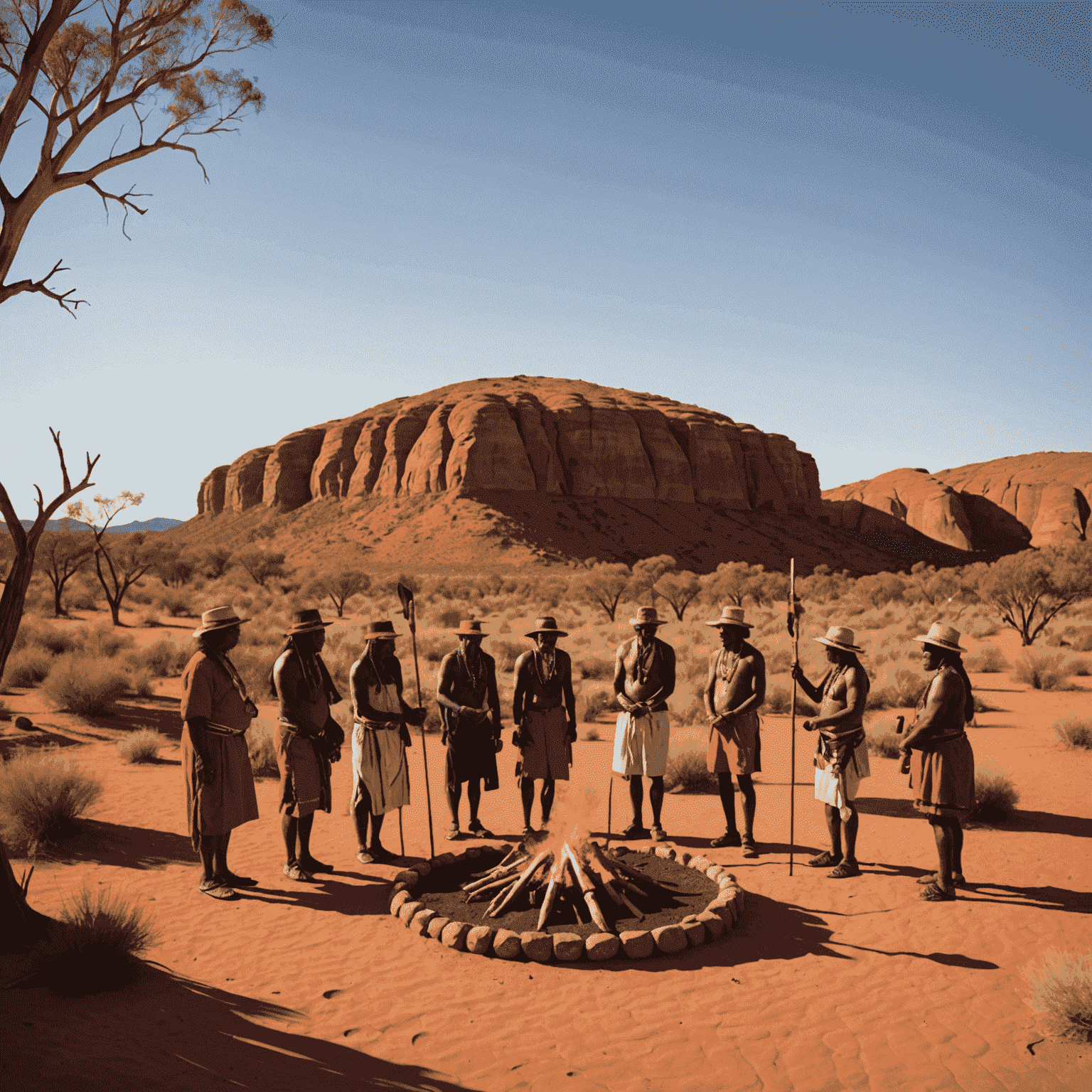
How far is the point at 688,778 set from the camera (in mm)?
10859

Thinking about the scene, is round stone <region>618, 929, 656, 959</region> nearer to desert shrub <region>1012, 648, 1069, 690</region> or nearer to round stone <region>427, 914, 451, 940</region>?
round stone <region>427, 914, 451, 940</region>

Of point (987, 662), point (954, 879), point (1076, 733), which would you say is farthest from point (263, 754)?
point (987, 662)

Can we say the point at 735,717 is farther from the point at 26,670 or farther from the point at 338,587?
the point at 338,587

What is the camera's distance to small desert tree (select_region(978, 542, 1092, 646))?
76.8 ft

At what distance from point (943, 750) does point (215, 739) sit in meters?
6.10

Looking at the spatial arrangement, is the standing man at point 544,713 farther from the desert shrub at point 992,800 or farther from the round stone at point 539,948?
the desert shrub at point 992,800

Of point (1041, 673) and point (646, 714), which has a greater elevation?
point (646, 714)

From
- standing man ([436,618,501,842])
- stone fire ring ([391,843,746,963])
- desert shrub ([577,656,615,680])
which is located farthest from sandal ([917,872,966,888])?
desert shrub ([577,656,615,680])

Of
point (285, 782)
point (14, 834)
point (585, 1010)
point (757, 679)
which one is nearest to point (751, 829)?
point (757, 679)

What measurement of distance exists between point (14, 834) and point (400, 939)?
4709 mm

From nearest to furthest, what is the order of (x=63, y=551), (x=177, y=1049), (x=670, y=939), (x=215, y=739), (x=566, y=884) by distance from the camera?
(x=177, y=1049), (x=670, y=939), (x=566, y=884), (x=215, y=739), (x=63, y=551)

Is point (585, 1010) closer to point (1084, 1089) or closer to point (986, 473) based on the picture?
point (1084, 1089)

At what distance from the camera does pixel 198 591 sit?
41.7 metres

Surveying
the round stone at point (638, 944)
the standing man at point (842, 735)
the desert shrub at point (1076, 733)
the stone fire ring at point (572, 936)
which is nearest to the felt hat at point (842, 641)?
the standing man at point (842, 735)
